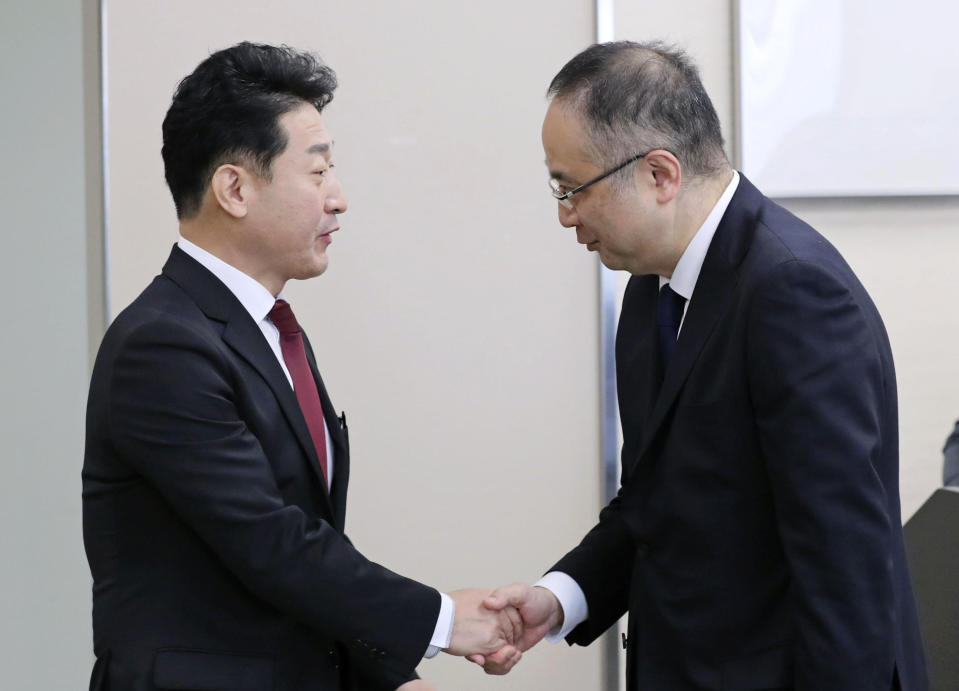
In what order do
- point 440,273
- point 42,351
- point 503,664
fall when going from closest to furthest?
point 503,664, point 440,273, point 42,351

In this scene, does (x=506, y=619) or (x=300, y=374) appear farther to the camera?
(x=506, y=619)

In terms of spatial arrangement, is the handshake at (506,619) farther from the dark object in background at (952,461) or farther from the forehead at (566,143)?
the dark object in background at (952,461)

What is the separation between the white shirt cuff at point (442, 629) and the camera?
5.83 feet

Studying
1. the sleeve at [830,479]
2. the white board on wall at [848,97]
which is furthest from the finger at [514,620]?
the white board on wall at [848,97]

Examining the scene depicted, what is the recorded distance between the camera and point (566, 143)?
1.70 metres

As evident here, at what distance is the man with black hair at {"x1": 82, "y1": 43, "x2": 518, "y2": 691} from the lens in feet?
5.11

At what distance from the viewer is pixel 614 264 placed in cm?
178

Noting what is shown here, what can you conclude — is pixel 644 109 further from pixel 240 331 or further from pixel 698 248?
pixel 240 331

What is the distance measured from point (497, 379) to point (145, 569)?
4.84ft

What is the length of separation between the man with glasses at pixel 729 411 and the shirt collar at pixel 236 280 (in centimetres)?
52

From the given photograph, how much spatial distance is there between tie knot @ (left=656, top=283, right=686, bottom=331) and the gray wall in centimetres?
181

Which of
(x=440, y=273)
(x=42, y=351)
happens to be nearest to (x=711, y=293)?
(x=440, y=273)

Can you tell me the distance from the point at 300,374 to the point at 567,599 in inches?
26.5

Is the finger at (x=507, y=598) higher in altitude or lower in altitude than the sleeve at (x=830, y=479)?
lower
